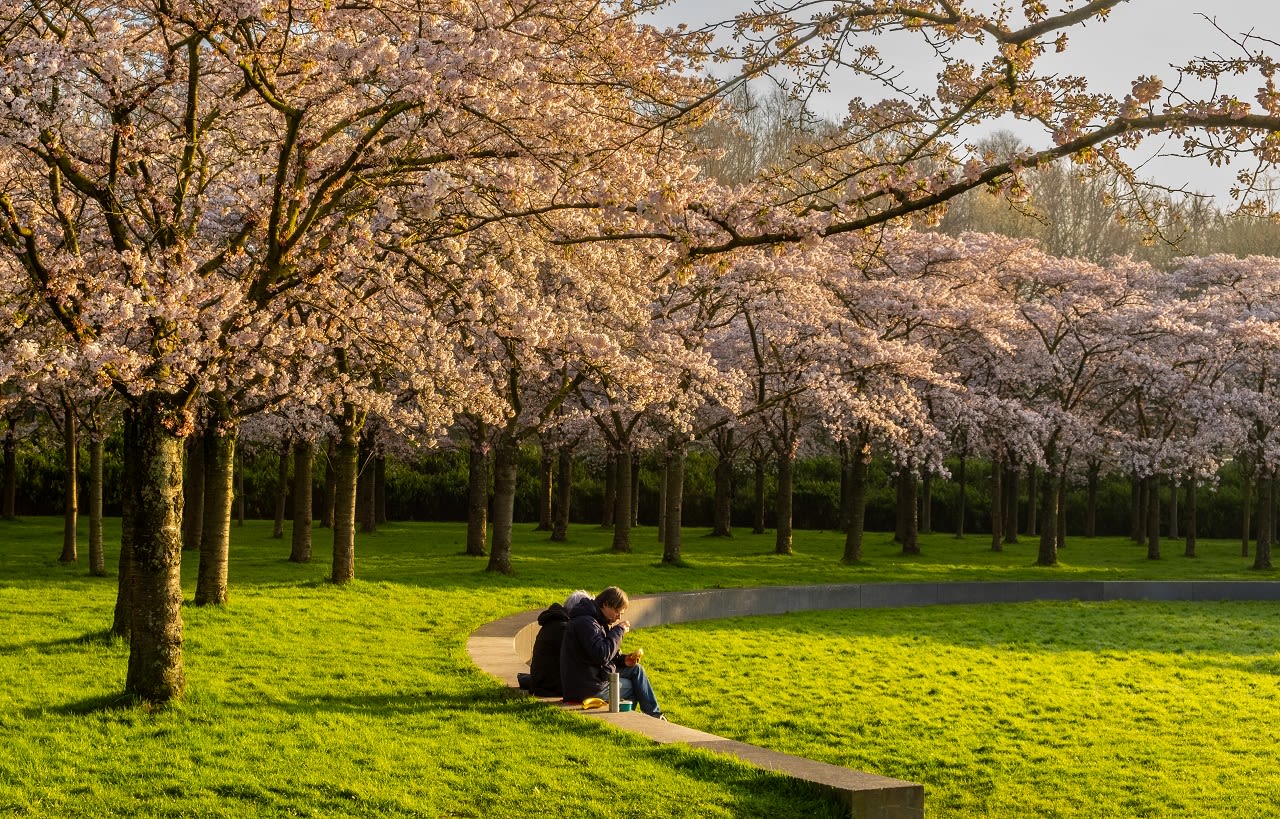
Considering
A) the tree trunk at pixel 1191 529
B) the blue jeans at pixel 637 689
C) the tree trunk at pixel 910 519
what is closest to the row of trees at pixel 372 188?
the blue jeans at pixel 637 689

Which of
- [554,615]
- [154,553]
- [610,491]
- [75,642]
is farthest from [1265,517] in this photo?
[154,553]

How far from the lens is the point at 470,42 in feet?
36.6

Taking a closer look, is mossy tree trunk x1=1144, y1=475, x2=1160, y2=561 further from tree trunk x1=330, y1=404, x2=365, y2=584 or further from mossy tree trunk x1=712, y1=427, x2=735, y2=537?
tree trunk x1=330, y1=404, x2=365, y2=584

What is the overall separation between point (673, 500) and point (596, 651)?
64.0 ft

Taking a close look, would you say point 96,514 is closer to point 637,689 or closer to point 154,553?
point 154,553

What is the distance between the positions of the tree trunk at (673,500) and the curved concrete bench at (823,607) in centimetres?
583

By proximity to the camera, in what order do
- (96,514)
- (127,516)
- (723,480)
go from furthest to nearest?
(723,480), (96,514), (127,516)

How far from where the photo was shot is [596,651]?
1173cm

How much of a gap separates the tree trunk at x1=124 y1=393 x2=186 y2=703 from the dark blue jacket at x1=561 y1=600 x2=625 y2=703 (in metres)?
3.50

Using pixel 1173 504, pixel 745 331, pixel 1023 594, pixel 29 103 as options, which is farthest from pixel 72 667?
pixel 1173 504

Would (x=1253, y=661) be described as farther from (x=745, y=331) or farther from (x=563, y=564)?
(x=745, y=331)

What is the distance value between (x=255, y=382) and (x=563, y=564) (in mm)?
12955

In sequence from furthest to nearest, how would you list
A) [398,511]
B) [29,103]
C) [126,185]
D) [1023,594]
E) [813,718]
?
[398,511], [1023,594], [813,718], [126,185], [29,103]

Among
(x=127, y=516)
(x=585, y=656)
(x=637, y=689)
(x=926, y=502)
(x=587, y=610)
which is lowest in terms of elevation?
(x=637, y=689)
